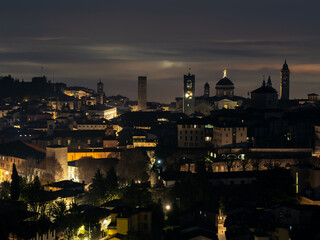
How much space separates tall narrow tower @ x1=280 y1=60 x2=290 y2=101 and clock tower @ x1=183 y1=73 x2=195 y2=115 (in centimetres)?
1221

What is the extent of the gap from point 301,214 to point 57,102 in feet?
228

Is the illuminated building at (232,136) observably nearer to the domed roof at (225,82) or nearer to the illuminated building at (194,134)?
the illuminated building at (194,134)

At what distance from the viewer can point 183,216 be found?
96.8 feet

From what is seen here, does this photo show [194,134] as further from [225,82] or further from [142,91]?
[142,91]

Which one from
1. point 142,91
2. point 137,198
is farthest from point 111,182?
point 142,91

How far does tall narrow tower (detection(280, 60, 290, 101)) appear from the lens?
79.3 m

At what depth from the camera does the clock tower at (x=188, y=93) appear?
74.8 m

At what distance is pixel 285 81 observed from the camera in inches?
3130

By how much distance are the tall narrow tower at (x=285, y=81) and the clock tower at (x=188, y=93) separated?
481 inches

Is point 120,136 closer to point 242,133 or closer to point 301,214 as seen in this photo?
point 242,133

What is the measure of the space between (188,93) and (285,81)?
518 inches

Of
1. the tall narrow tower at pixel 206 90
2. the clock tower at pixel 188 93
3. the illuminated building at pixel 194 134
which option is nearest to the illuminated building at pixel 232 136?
the illuminated building at pixel 194 134

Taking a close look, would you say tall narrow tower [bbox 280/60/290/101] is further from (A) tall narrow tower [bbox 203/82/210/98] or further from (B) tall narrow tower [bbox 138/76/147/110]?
(B) tall narrow tower [bbox 138/76/147/110]

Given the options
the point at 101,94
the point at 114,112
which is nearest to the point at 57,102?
the point at 114,112
